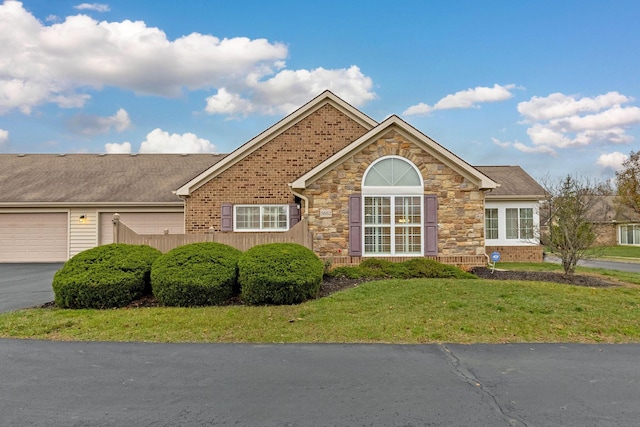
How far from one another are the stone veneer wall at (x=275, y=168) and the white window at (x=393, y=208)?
11.4 feet

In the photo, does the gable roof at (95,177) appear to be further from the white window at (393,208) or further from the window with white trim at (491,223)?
the window with white trim at (491,223)

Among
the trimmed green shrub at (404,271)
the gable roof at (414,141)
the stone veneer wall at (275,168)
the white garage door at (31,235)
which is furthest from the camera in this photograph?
the white garage door at (31,235)

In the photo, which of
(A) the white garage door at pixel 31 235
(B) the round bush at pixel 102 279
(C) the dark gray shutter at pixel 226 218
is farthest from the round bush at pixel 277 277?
(A) the white garage door at pixel 31 235

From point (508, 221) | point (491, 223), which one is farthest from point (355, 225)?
point (508, 221)

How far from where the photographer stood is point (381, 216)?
14656 millimetres

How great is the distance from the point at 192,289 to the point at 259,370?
4271 millimetres

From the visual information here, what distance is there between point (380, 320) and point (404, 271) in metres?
5.10

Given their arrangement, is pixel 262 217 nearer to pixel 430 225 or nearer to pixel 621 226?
pixel 430 225

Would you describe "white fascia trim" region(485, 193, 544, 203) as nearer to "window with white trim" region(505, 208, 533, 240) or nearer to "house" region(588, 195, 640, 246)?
"window with white trim" region(505, 208, 533, 240)

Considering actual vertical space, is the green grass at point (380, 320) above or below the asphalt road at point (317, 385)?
above

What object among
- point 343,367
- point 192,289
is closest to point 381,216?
point 192,289

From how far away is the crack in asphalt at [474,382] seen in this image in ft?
13.8

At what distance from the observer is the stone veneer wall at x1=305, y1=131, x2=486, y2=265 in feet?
47.6

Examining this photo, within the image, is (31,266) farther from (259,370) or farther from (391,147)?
(259,370)
